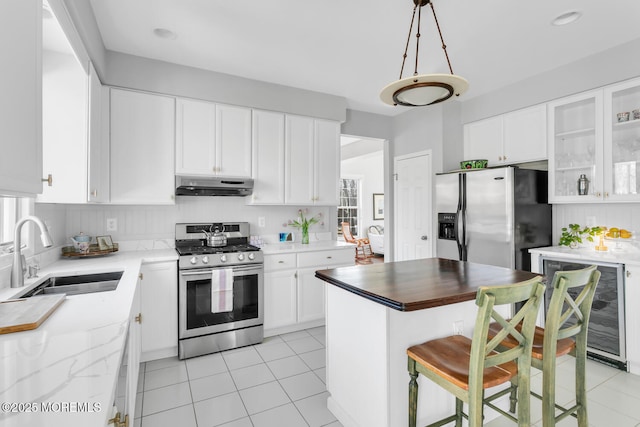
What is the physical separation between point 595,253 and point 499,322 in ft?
7.80

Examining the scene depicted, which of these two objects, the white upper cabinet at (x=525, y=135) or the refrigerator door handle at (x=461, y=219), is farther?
the refrigerator door handle at (x=461, y=219)

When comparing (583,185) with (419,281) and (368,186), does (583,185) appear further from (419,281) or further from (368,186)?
(368,186)

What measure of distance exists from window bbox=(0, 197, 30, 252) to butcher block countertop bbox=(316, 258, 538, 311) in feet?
6.40

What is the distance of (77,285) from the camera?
197 centimetres

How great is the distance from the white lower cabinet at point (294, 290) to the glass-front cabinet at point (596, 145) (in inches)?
96.9

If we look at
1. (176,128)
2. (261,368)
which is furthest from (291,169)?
(261,368)

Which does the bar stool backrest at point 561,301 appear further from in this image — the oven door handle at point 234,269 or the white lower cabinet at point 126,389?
the oven door handle at point 234,269

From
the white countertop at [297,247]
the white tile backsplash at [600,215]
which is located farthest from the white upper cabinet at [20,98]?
the white tile backsplash at [600,215]

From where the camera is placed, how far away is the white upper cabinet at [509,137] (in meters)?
3.49

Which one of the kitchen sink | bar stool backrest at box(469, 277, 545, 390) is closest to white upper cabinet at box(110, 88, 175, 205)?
the kitchen sink

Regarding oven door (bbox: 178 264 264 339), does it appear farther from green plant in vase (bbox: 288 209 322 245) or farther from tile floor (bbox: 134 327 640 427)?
green plant in vase (bbox: 288 209 322 245)

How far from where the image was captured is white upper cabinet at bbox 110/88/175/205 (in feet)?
9.73

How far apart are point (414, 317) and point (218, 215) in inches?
101

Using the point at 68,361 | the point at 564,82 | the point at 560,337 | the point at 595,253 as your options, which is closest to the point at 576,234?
the point at 595,253
